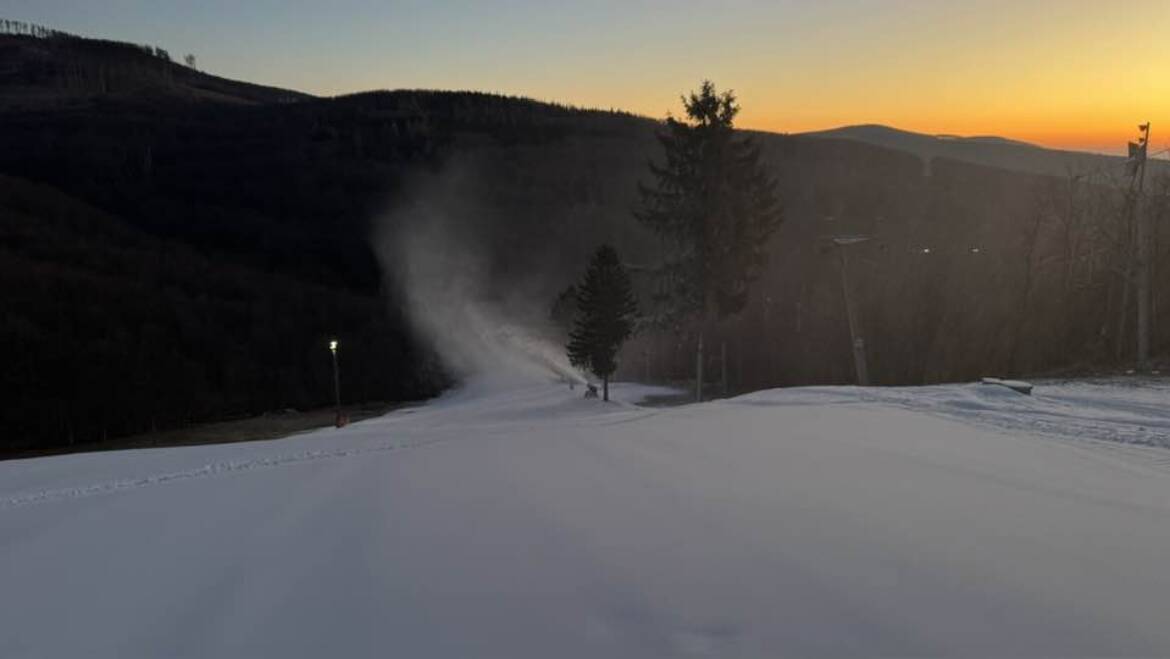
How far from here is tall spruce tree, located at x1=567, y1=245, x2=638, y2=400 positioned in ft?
121

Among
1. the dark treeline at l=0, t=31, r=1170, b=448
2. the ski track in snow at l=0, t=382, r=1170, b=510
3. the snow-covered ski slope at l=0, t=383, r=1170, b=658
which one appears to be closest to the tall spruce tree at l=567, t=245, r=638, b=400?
the dark treeline at l=0, t=31, r=1170, b=448

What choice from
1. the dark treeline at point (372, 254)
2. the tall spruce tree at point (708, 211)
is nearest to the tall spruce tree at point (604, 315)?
the dark treeline at point (372, 254)

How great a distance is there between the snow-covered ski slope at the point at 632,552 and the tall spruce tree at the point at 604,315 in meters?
28.9

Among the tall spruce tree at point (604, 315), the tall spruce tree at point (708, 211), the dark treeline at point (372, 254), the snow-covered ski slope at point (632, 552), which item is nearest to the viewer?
the snow-covered ski slope at point (632, 552)

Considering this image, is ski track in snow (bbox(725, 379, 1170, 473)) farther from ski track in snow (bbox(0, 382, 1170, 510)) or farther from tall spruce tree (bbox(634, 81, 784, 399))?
tall spruce tree (bbox(634, 81, 784, 399))

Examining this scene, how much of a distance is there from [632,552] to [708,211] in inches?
1035

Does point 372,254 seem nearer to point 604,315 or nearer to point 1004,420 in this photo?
point 604,315

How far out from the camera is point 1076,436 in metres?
7.57

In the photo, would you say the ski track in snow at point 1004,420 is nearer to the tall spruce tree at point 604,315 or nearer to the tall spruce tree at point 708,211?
the tall spruce tree at point 708,211

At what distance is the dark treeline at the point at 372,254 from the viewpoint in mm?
38125

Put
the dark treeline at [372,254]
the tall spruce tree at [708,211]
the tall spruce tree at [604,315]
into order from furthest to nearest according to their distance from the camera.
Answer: the dark treeline at [372,254] < the tall spruce tree at [604,315] < the tall spruce tree at [708,211]

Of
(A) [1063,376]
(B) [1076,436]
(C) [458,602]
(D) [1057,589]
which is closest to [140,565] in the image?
(C) [458,602]

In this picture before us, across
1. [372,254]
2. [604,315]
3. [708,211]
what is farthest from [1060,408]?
[372,254]

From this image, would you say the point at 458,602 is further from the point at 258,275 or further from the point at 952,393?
the point at 258,275
